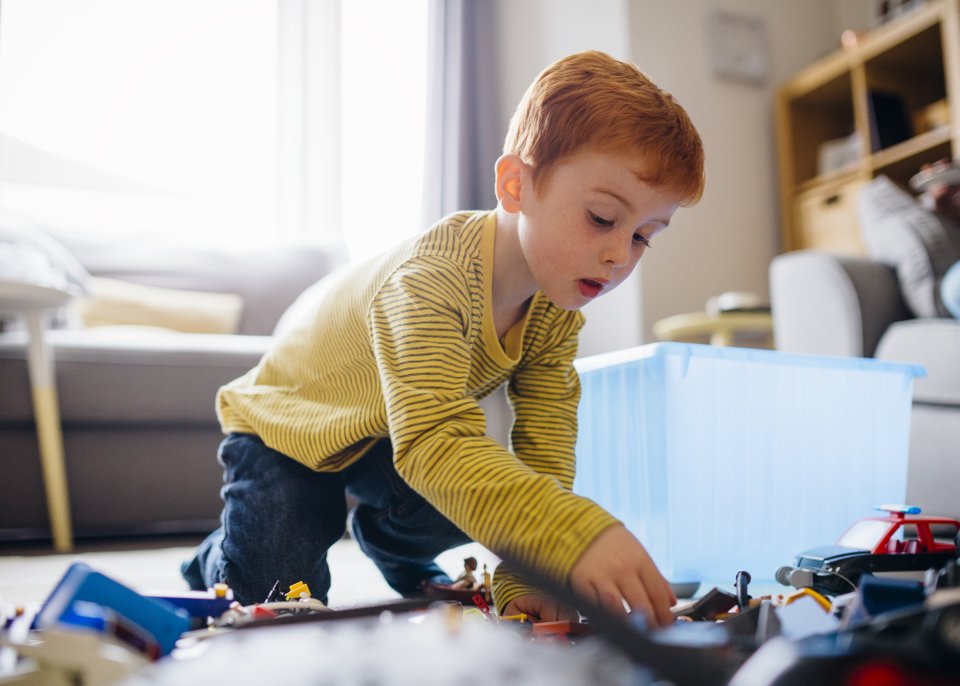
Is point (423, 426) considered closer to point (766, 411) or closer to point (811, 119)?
point (766, 411)

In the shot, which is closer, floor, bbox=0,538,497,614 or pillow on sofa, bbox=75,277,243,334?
floor, bbox=0,538,497,614

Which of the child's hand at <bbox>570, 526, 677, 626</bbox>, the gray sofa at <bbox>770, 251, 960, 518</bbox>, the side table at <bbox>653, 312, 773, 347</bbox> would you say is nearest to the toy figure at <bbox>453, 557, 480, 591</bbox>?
the child's hand at <bbox>570, 526, 677, 626</bbox>

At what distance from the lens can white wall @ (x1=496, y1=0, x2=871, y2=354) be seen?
228 cm

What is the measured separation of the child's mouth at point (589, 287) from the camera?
705 millimetres

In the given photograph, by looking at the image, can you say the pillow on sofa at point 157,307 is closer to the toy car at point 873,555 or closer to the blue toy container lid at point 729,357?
the blue toy container lid at point 729,357

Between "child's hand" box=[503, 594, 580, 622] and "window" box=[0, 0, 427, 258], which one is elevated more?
"window" box=[0, 0, 427, 258]

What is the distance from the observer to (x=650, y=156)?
0.66 meters

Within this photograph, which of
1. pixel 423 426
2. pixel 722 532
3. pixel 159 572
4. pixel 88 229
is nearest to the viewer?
pixel 423 426

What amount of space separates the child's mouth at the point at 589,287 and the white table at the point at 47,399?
114 cm

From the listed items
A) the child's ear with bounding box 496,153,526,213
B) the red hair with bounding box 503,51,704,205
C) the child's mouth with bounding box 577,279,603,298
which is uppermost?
the red hair with bounding box 503,51,704,205

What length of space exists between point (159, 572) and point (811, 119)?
236 cm

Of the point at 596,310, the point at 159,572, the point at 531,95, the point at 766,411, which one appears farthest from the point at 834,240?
the point at 159,572

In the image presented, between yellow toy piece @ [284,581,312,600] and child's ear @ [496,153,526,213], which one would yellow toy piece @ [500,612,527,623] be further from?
child's ear @ [496,153,526,213]

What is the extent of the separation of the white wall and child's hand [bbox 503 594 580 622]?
5.35 ft
